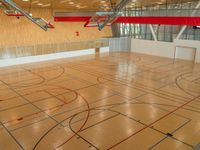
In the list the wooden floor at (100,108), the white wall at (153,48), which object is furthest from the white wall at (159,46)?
the wooden floor at (100,108)

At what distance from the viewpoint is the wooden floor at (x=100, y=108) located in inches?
281

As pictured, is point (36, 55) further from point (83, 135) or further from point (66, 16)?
point (83, 135)

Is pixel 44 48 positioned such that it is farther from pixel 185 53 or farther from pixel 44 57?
pixel 185 53

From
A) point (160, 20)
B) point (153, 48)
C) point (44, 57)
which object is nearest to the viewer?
point (160, 20)

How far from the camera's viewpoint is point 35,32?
69.5 ft

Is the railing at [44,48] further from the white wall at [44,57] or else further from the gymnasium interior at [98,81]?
the white wall at [44,57]

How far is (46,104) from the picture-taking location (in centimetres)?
1030

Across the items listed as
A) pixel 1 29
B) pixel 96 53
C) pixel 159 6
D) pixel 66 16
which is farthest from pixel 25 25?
pixel 159 6

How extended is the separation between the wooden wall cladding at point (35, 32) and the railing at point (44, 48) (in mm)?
988

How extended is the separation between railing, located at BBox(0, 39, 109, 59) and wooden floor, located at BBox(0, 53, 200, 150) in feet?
6.71

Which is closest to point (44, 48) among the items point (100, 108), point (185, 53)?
point (100, 108)

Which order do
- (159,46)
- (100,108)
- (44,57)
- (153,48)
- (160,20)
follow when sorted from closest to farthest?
(100,108), (160,20), (44,57), (159,46), (153,48)

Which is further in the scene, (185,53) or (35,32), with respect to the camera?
(185,53)

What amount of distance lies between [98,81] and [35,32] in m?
11.1
